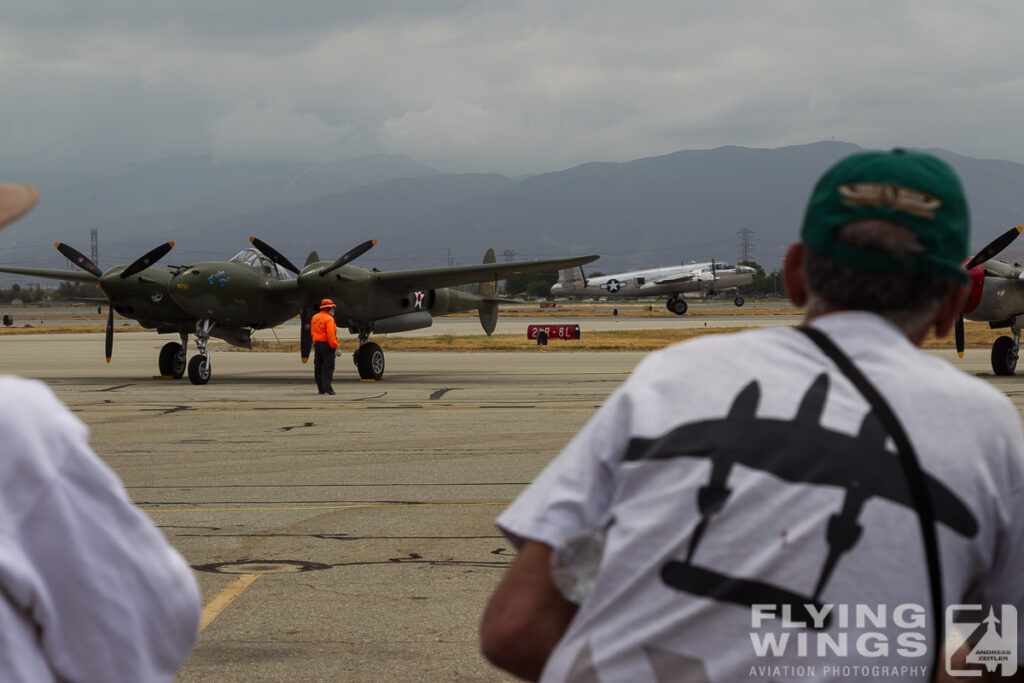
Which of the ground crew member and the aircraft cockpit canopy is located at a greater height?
the aircraft cockpit canopy

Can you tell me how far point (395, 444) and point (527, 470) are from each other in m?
2.75

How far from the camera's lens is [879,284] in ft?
6.16

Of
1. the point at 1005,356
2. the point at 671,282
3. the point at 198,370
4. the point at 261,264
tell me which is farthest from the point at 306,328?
the point at 671,282

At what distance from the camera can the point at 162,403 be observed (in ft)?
60.3

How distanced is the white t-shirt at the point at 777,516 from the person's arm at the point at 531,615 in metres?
0.03

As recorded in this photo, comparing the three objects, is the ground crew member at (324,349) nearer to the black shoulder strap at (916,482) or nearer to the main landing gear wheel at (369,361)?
the main landing gear wheel at (369,361)

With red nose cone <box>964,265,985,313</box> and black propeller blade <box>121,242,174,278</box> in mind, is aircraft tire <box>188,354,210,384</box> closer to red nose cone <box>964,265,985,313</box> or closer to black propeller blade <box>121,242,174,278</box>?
black propeller blade <box>121,242,174,278</box>

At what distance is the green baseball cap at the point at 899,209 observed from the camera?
1.83 meters

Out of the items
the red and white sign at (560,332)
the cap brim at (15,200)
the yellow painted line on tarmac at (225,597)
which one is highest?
the cap brim at (15,200)

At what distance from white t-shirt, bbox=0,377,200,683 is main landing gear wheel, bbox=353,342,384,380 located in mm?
22366

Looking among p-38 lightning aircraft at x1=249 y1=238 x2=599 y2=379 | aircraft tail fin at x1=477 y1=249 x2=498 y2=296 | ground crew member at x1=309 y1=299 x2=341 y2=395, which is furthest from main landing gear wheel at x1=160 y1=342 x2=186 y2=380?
aircraft tail fin at x1=477 y1=249 x2=498 y2=296

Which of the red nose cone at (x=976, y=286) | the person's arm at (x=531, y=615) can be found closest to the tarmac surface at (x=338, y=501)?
the red nose cone at (x=976, y=286)

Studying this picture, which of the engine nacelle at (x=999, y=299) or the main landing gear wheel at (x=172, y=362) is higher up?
the engine nacelle at (x=999, y=299)

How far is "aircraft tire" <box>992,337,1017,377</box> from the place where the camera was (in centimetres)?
2297
